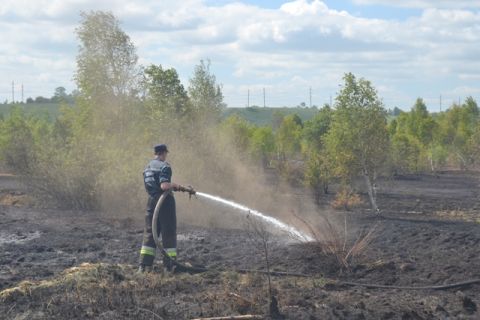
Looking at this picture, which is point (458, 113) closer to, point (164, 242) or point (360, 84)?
point (360, 84)

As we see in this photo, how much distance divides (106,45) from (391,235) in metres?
11.7

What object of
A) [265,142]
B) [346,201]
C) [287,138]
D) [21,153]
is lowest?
[346,201]

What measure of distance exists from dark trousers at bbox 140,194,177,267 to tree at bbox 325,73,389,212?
11057 millimetres

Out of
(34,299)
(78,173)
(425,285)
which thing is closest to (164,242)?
(34,299)

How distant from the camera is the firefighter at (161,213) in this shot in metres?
10.6

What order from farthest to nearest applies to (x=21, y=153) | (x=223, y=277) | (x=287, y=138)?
(x=287, y=138) < (x=21, y=153) < (x=223, y=277)

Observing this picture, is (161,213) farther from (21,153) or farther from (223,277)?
(21,153)

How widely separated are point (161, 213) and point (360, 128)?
37.4 feet

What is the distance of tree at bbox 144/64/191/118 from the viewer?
2234cm

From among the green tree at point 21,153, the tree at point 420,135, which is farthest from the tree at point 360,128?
the tree at point 420,135

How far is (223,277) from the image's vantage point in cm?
995

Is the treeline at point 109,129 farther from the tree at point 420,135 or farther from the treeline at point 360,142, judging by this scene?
the tree at point 420,135

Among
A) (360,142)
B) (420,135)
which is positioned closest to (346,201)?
(360,142)

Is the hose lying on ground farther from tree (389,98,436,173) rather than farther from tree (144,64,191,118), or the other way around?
tree (389,98,436,173)
